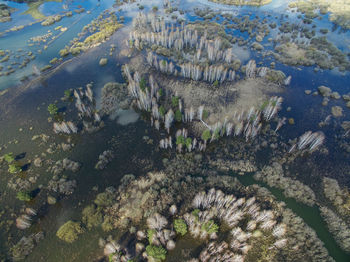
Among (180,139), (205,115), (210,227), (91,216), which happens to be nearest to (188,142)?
(180,139)

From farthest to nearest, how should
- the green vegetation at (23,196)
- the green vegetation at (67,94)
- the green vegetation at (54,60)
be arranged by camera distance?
1. the green vegetation at (54,60)
2. the green vegetation at (67,94)
3. the green vegetation at (23,196)

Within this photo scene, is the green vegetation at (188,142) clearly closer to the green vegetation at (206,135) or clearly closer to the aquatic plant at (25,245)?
the green vegetation at (206,135)

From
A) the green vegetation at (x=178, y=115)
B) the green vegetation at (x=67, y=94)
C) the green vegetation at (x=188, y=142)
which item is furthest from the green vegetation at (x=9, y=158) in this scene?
the green vegetation at (x=188, y=142)

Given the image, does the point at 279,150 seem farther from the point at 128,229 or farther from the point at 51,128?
the point at 51,128

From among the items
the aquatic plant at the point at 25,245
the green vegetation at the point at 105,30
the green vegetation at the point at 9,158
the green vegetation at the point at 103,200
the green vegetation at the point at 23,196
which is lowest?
the aquatic plant at the point at 25,245

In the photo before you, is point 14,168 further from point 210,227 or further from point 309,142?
point 309,142

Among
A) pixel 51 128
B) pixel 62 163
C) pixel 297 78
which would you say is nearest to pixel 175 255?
pixel 62 163
